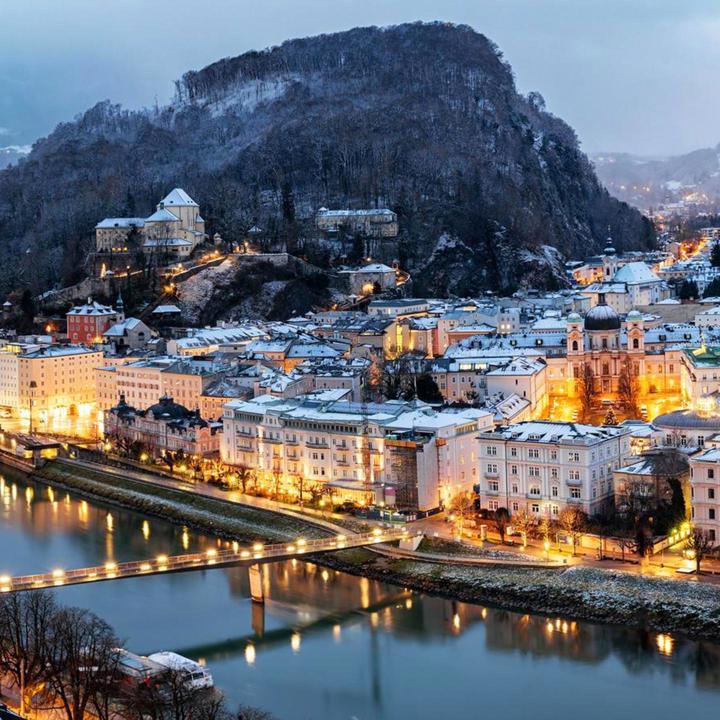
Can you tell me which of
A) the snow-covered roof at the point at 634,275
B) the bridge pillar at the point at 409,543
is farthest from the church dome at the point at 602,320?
the bridge pillar at the point at 409,543

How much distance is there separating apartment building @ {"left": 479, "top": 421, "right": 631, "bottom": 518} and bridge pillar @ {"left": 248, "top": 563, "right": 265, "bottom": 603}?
169 inches

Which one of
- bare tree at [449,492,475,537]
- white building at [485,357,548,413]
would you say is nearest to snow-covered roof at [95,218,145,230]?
white building at [485,357,548,413]

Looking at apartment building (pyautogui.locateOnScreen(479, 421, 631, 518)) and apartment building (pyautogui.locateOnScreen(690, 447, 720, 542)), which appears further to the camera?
apartment building (pyautogui.locateOnScreen(479, 421, 631, 518))

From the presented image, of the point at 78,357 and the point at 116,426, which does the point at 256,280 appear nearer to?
the point at 78,357

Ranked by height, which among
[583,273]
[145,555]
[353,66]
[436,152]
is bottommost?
[145,555]

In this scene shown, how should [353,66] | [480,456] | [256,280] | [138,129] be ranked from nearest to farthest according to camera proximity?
[480,456] < [256,280] < [353,66] < [138,129]

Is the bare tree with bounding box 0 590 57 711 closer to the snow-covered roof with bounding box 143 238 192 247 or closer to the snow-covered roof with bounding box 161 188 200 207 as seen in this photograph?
the snow-covered roof with bounding box 143 238 192 247

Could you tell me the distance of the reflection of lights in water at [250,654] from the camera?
16.5 metres

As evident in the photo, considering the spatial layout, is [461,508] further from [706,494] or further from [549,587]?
[706,494]

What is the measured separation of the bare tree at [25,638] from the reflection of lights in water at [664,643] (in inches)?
277

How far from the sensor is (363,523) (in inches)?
866

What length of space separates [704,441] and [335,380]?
1010 cm

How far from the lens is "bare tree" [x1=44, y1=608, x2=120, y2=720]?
13391 millimetres

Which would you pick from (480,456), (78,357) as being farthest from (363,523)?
(78,357)
